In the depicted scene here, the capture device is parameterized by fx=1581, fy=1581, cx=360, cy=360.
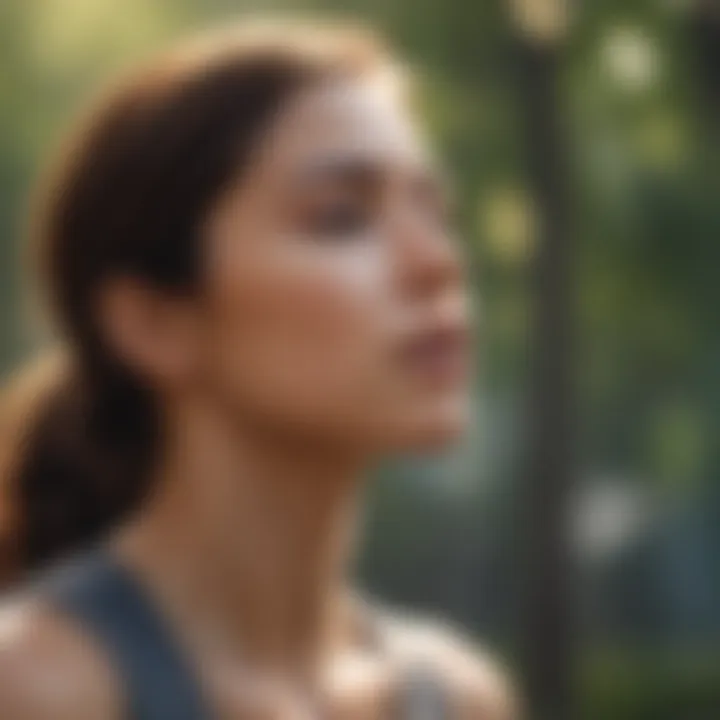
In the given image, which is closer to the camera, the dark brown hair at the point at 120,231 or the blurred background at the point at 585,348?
the dark brown hair at the point at 120,231

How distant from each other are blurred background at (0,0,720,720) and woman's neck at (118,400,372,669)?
528mm

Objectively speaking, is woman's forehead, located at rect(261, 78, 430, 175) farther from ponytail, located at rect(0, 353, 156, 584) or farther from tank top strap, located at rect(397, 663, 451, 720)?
tank top strap, located at rect(397, 663, 451, 720)

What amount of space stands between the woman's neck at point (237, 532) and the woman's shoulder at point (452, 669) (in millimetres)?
66

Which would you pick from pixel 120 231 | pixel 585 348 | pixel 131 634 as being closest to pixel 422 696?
pixel 131 634

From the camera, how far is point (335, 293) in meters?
0.65

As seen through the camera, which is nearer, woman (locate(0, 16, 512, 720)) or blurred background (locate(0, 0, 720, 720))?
woman (locate(0, 16, 512, 720))

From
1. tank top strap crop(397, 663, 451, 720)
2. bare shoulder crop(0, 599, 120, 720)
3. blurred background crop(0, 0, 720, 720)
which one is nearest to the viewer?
bare shoulder crop(0, 599, 120, 720)

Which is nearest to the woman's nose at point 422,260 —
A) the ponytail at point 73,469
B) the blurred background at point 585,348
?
the ponytail at point 73,469

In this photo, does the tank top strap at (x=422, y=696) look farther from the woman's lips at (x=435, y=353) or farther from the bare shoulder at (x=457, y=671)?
the woman's lips at (x=435, y=353)

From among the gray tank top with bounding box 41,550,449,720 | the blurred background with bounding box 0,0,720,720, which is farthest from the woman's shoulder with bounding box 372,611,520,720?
the blurred background with bounding box 0,0,720,720

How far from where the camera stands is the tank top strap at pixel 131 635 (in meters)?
0.63

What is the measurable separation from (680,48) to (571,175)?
141mm

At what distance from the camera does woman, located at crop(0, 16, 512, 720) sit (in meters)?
0.64

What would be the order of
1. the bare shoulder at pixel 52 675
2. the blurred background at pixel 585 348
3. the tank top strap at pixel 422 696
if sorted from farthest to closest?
1. the blurred background at pixel 585 348
2. the tank top strap at pixel 422 696
3. the bare shoulder at pixel 52 675
